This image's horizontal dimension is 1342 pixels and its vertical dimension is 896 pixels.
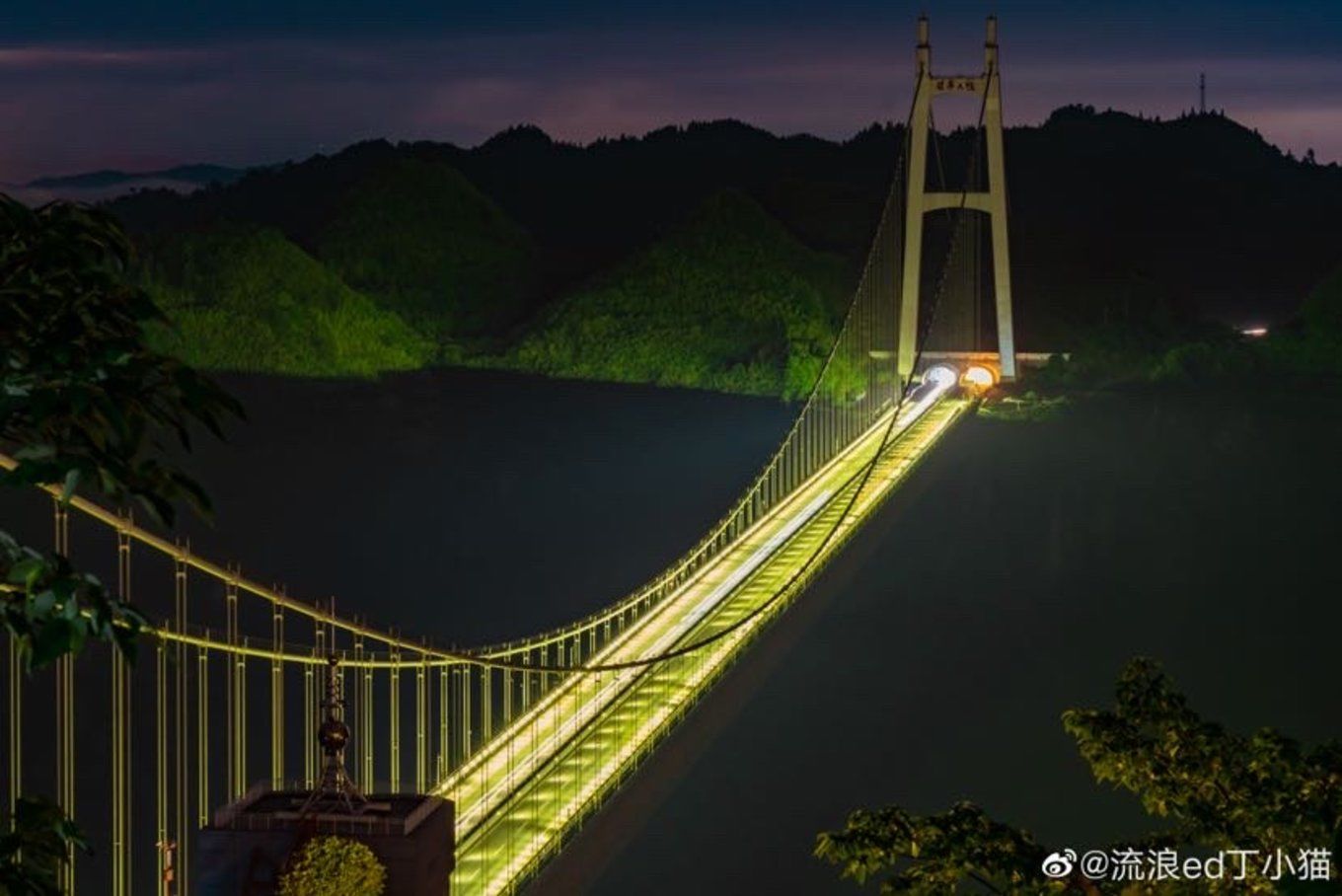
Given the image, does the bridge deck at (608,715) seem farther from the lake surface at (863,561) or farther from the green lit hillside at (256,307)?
the green lit hillside at (256,307)

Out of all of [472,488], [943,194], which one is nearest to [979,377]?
[943,194]

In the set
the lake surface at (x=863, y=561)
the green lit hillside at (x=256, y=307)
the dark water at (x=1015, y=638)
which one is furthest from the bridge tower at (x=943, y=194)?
the green lit hillside at (x=256, y=307)

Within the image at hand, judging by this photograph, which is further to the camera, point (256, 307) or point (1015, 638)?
point (256, 307)

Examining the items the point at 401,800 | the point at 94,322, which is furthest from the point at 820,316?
the point at 94,322

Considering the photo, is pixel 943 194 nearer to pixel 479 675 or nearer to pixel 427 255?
pixel 479 675

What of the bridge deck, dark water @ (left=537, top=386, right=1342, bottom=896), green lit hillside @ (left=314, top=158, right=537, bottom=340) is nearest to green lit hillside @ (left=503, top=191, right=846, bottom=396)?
green lit hillside @ (left=314, top=158, right=537, bottom=340)
